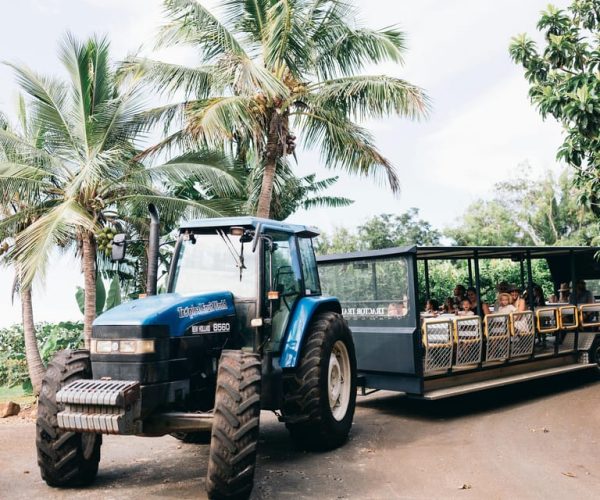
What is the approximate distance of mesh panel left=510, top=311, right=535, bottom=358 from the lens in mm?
9953

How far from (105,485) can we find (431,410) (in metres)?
5.06

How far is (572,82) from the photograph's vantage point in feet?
28.2

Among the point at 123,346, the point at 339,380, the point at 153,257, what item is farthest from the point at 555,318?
the point at 123,346

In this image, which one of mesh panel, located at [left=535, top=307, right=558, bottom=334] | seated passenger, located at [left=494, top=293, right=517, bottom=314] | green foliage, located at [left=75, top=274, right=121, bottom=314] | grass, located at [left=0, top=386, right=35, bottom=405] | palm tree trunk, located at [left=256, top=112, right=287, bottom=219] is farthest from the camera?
green foliage, located at [left=75, top=274, right=121, bottom=314]

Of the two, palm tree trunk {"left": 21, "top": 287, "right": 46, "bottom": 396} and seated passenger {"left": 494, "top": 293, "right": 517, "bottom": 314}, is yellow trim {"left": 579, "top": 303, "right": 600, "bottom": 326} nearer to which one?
seated passenger {"left": 494, "top": 293, "right": 517, "bottom": 314}

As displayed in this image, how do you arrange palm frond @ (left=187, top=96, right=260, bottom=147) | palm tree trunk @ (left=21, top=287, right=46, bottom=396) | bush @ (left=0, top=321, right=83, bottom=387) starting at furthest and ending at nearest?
bush @ (left=0, top=321, right=83, bottom=387) < palm tree trunk @ (left=21, top=287, right=46, bottom=396) < palm frond @ (left=187, top=96, right=260, bottom=147)

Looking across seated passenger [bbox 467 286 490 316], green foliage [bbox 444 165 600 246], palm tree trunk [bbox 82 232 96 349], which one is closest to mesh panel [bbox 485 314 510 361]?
seated passenger [bbox 467 286 490 316]

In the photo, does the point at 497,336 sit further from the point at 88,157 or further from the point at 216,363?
the point at 88,157

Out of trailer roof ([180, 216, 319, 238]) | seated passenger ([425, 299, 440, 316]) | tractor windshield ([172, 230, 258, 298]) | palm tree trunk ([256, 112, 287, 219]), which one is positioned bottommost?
seated passenger ([425, 299, 440, 316])

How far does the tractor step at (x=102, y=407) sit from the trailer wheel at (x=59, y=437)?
29 cm

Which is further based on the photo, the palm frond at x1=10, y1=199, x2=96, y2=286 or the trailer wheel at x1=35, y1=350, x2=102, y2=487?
the palm frond at x1=10, y1=199, x2=96, y2=286

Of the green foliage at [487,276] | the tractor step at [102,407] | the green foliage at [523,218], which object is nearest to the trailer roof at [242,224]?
the tractor step at [102,407]

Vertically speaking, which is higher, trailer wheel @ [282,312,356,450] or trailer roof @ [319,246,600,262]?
trailer roof @ [319,246,600,262]

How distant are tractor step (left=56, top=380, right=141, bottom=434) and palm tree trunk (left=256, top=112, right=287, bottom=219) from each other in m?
8.47
